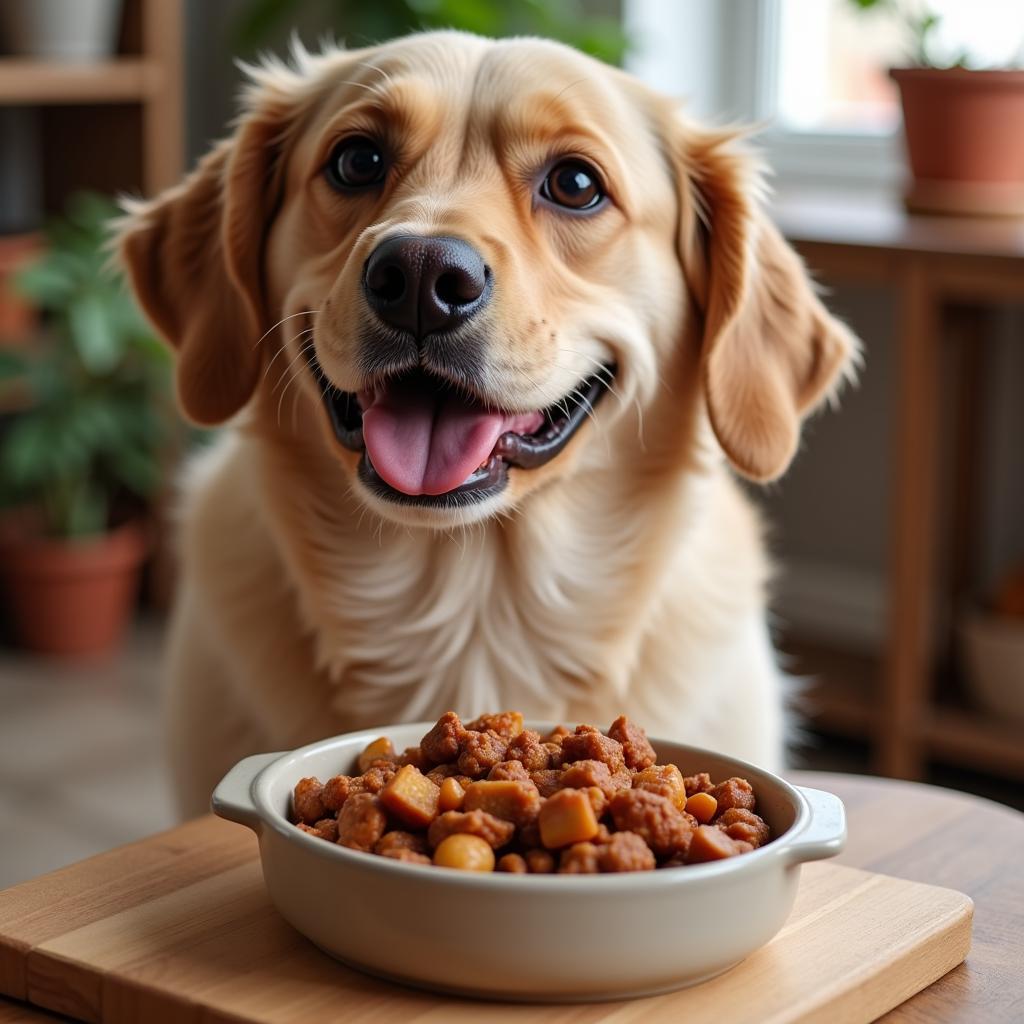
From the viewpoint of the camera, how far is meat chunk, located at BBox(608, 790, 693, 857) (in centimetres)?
88

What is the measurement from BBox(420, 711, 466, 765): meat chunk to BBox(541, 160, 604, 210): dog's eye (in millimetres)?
698

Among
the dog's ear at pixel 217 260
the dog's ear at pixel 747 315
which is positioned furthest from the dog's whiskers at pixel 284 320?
the dog's ear at pixel 747 315

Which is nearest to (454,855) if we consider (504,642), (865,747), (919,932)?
(919,932)

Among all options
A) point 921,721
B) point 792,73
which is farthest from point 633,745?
point 792,73

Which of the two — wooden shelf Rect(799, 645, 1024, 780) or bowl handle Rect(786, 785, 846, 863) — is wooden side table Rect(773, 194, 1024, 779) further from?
bowl handle Rect(786, 785, 846, 863)

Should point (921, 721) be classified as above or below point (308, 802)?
below

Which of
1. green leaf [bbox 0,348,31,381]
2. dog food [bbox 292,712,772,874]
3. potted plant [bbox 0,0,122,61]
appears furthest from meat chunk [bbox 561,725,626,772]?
potted plant [bbox 0,0,122,61]

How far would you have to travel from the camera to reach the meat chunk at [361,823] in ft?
2.89

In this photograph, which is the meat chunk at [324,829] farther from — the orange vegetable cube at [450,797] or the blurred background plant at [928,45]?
the blurred background plant at [928,45]

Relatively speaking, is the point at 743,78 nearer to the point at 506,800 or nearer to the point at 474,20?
the point at 474,20

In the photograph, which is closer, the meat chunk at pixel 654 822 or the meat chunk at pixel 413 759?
the meat chunk at pixel 654 822

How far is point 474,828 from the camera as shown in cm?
A: 87

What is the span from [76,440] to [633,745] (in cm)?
280

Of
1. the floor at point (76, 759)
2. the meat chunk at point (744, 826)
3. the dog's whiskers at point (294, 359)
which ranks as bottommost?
the floor at point (76, 759)
